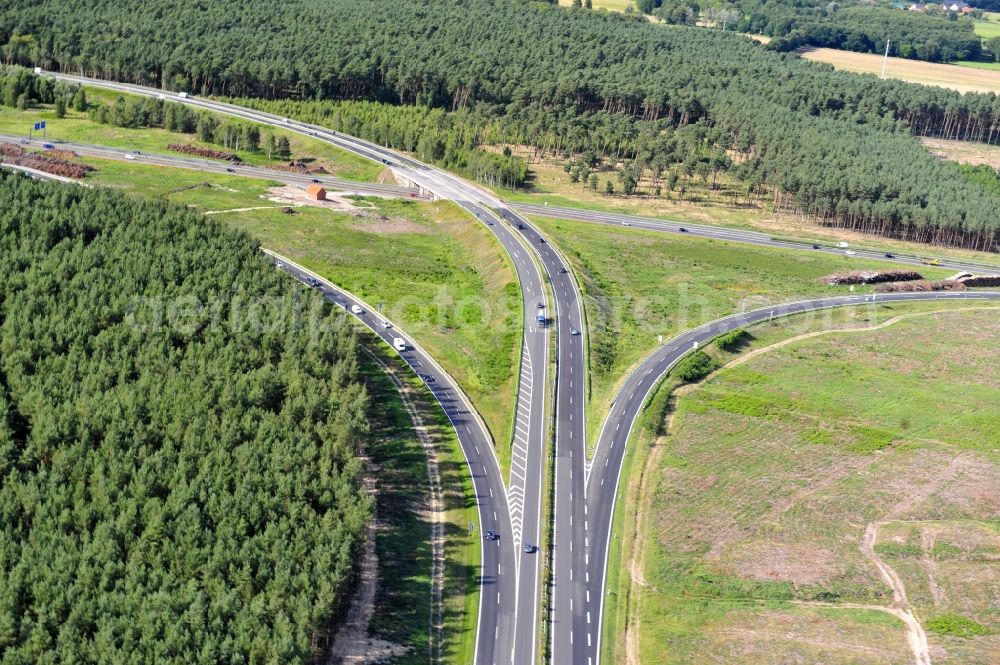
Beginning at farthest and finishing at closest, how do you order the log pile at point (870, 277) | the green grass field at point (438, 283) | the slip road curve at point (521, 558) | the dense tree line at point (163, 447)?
the log pile at point (870, 277) < the green grass field at point (438, 283) < the slip road curve at point (521, 558) < the dense tree line at point (163, 447)

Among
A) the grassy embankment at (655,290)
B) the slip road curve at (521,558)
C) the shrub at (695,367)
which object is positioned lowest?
the slip road curve at (521,558)

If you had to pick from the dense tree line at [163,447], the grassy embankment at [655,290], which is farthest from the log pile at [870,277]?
the dense tree line at [163,447]

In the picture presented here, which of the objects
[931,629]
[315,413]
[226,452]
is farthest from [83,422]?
[931,629]

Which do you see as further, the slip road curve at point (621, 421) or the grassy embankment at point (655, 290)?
the grassy embankment at point (655, 290)

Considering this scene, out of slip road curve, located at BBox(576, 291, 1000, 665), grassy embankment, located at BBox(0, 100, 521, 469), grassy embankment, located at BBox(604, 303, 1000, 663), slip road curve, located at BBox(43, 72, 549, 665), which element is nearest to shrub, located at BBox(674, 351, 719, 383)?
slip road curve, located at BBox(576, 291, 1000, 665)

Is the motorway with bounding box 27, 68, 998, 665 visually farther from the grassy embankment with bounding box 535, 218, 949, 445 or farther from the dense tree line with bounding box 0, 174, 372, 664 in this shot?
the dense tree line with bounding box 0, 174, 372, 664

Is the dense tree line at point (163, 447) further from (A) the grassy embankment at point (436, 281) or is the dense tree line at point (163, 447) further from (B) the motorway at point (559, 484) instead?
(A) the grassy embankment at point (436, 281)

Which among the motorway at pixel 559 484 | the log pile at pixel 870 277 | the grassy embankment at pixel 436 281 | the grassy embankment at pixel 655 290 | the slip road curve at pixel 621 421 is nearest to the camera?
the motorway at pixel 559 484
